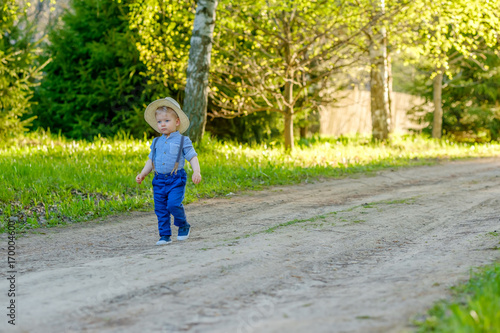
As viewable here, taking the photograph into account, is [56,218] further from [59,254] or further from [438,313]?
[438,313]

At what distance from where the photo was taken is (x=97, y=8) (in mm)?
15492

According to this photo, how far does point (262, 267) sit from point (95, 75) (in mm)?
13546

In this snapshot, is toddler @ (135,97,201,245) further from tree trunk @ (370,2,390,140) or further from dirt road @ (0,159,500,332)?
tree trunk @ (370,2,390,140)

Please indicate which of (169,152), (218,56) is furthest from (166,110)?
(218,56)

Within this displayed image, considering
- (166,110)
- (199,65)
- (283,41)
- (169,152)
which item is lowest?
(169,152)

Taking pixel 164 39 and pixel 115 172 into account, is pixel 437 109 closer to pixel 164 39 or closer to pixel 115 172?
pixel 164 39

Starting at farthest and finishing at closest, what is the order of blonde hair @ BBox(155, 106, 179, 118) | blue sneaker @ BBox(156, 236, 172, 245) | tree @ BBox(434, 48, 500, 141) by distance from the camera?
tree @ BBox(434, 48, 500, 141)
blonde hair @ BBox(155, 106, 179, 118)
blue sneaker @ BBox(156, 236, 172, 245)

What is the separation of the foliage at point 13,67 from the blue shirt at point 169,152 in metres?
8.48

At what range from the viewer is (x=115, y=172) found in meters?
9.33

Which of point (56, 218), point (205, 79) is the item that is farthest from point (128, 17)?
point (56, 218)

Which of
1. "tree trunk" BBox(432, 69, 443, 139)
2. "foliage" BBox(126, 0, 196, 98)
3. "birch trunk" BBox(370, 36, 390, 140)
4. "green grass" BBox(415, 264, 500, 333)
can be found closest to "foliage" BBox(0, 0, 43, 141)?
"foliage" BBox(126, 0, 196, 98)

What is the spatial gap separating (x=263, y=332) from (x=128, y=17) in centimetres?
1430

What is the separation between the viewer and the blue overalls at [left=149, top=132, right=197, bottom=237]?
552 cm

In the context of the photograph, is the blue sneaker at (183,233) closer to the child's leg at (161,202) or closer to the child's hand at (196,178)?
the child's leg at (161,202)
